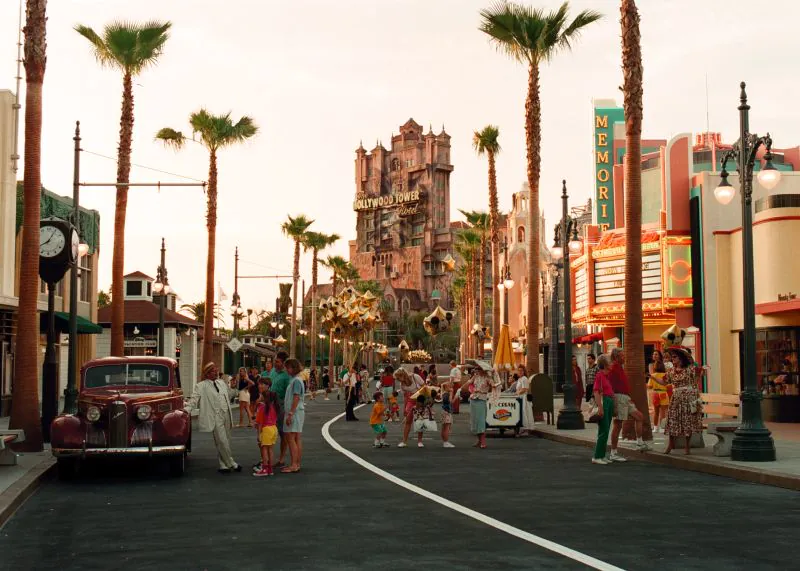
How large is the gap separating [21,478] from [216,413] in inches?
127

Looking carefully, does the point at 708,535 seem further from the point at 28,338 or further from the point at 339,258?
the point at 339,258

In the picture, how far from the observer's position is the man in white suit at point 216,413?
16.4m

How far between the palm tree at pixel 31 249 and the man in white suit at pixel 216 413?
448cm

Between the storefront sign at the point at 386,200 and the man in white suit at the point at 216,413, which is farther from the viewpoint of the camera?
the storefront sign at the point at 386,200

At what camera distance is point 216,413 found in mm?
16422

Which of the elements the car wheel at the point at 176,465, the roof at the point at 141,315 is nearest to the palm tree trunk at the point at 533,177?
the car wheel at the point at 176,465

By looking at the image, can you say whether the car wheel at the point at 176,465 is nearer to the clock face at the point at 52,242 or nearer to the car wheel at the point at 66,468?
the car wheel at the point at 66,468

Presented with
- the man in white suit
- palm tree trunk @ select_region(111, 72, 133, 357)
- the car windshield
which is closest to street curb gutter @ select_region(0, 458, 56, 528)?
the car windshield

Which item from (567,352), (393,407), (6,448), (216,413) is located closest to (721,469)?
(216,413)

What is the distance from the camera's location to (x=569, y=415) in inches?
1035

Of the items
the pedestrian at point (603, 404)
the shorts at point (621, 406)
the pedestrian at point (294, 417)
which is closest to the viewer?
the pedestrian at point (294, 417)

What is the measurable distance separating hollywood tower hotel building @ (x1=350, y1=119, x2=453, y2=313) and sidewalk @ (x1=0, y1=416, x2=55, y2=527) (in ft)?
503

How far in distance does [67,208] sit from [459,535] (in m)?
34.9

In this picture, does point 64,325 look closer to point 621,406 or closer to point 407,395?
point 407,395
